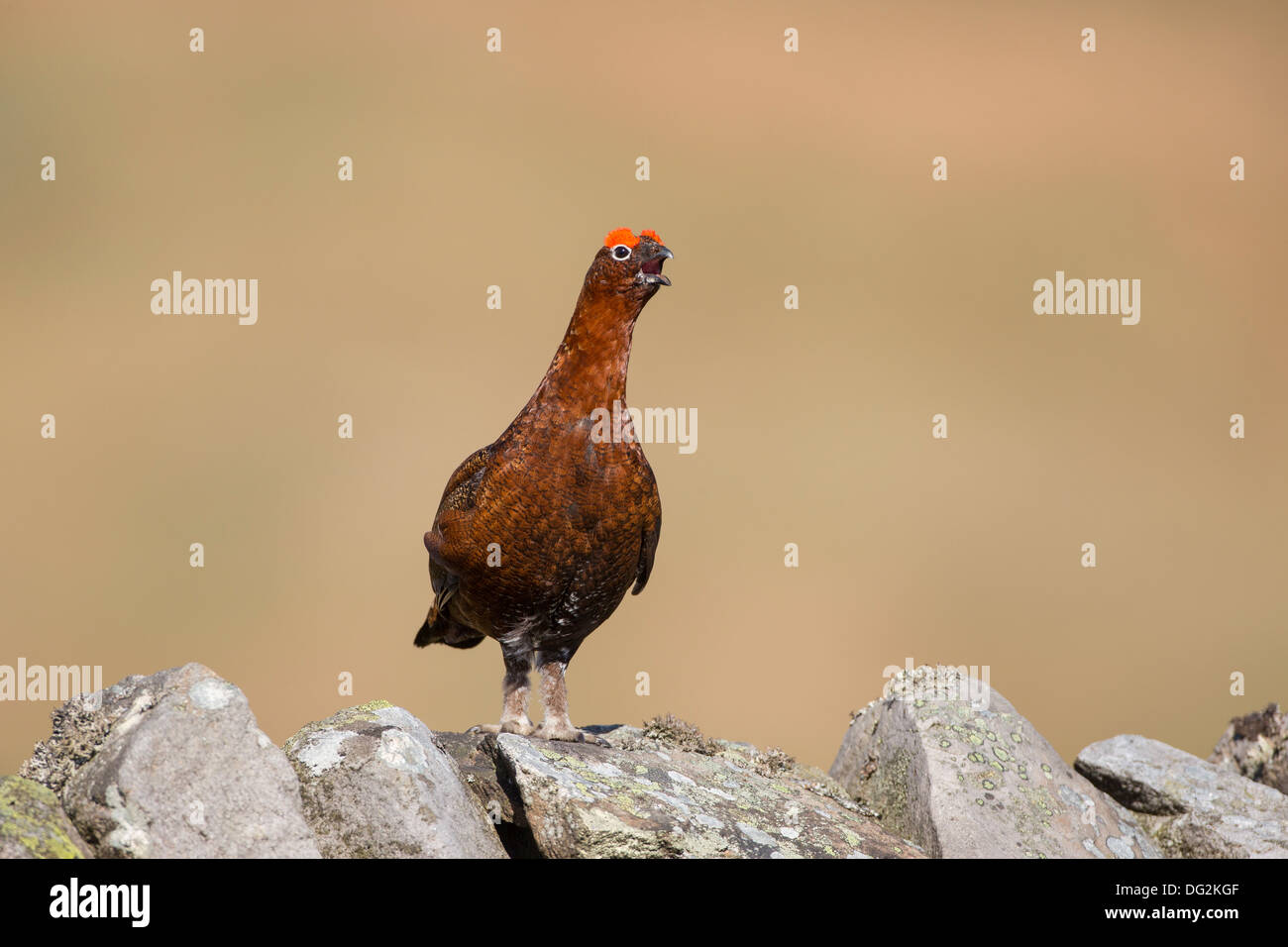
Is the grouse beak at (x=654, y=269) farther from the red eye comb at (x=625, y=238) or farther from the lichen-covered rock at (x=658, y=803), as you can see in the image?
the lichen-covered rock at (x=658, y=803)

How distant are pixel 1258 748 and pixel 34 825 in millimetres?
9016

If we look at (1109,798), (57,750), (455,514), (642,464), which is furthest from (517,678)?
(1109,798)

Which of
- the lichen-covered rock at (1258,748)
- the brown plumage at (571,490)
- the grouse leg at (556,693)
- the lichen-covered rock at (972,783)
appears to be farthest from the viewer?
the lichen-covered rock at (1258,748)

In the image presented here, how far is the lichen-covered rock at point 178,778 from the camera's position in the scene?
5.98 m

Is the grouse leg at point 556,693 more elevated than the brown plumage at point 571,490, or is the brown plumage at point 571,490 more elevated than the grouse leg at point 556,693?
the brown plumage at point 571,490

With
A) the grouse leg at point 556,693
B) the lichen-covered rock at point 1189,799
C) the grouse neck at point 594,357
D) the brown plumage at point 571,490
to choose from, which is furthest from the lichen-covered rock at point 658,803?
the lichen-covered rock at point 1189,799

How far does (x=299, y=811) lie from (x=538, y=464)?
2.53 metres

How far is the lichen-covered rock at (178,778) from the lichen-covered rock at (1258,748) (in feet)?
24.0

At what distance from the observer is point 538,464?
7.66 metres

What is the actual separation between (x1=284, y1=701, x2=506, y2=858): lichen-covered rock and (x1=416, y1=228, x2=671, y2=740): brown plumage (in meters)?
1.25

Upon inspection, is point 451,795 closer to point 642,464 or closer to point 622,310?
point 642,464

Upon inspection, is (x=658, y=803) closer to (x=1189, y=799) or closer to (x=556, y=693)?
(x=556, y=693)

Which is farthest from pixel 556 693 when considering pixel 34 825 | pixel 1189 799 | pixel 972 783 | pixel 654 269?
pixel 1189 799
